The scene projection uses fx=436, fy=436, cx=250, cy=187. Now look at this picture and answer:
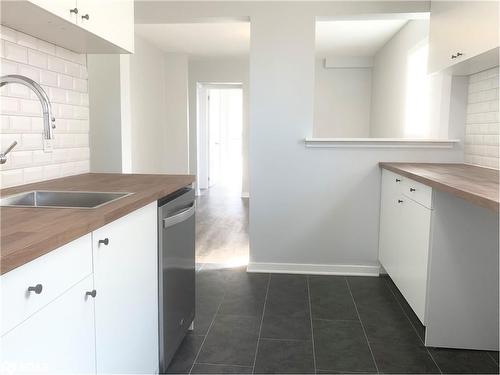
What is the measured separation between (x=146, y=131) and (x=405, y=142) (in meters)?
3.69

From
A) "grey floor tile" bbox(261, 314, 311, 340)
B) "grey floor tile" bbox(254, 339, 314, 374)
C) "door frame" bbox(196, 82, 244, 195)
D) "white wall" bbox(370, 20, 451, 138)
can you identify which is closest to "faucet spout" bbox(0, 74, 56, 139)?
"grey floor tile" bbox(254, 339, 314, 374)

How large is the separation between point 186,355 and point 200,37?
428 cm

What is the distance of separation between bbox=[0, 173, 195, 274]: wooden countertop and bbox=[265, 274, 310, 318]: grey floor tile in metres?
1.14

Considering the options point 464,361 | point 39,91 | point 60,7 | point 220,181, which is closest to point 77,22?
point 60,7

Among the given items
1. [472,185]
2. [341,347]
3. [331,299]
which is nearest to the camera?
[472,185]

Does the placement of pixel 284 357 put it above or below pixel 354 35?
below

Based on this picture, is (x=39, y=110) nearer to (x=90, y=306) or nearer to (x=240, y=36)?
(x=90, y=306)

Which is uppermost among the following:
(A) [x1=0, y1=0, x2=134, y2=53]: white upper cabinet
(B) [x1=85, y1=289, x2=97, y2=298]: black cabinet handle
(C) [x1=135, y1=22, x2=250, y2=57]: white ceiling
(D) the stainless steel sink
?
(C) [x1=135, y1=22, x2=250, y2=57]: white ceiling

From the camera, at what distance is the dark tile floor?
2.11m

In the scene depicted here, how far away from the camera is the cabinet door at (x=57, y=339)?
34.8 inches

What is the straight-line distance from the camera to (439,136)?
11.4ft

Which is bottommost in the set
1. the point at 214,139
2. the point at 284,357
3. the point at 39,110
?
the point at 284,357

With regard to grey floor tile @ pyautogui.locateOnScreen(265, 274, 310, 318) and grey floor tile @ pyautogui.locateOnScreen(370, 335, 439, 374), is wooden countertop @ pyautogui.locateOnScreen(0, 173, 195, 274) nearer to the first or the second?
grey floor tile @ pyautogui.locateOnScreen(265, 274, 310, 318)

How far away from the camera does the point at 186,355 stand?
2.19 m
